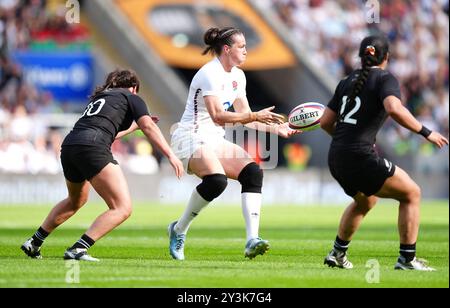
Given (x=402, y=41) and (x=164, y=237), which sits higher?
(x=402, y=41)

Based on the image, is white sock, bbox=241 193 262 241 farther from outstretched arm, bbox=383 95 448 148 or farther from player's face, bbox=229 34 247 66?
outstretched arm, bbox=383 95 448 148

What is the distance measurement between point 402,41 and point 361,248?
23509 millimetres

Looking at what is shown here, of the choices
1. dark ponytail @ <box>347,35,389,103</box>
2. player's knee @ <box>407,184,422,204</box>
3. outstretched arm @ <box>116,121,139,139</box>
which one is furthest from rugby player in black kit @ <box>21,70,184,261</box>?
player's knee @ <box>407,184,422,204</box>

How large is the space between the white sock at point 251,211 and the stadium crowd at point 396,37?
78.4 ft

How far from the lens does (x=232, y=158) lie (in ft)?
36.7

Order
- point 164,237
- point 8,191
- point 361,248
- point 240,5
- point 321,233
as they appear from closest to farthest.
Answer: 1. point 361,248
2. point 164,237
3. point 321,233
4. point 8,191
5. point 240,5

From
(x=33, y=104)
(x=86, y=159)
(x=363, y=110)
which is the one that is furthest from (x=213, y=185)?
(x=33, y=104)

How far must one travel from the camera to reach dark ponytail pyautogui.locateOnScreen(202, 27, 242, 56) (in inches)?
443

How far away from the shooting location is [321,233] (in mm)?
17109

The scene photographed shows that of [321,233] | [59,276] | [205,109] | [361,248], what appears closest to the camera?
[59,276]

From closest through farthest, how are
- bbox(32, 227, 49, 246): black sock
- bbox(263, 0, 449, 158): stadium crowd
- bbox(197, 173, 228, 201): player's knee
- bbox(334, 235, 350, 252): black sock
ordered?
bbox(334, 235, 350, 252): black sock, bbox(197, 173, 228, 201): player's knee, bbox(32, 227, 49, 246): black sock, bbox(263, 0, 449, 158): stadium crowd
